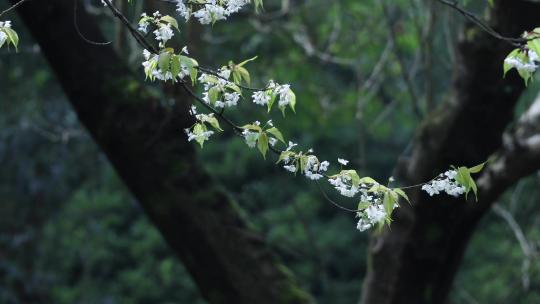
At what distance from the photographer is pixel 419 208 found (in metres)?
3.94

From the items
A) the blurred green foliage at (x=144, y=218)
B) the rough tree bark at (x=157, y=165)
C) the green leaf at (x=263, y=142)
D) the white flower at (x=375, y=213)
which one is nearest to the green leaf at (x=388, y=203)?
the white flower at (x=375, y=213)

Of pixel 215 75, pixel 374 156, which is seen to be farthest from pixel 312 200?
pixel 215 75

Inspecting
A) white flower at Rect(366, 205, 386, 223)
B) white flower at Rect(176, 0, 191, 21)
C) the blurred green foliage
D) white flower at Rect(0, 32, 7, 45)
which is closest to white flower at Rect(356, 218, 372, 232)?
white flower at Rect(366, 205, 386, 223)

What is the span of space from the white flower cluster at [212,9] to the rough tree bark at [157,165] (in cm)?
177

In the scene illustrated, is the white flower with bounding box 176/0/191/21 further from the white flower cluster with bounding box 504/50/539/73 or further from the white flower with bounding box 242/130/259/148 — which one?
the white flower cluster with bounding box 504/50/539/73

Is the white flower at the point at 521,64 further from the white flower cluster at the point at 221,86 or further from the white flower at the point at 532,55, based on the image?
the white flower cluster at the point at 221,86

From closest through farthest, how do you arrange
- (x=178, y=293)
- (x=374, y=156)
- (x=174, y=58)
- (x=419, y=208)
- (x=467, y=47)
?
1. (x=174, y=58)
2. (x=467, y=47)
3. (x=419, y=208)
4. (x=178, y=293)
5. (x=374, y=156)

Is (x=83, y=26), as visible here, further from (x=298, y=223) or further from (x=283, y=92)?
(x=298, y=223)

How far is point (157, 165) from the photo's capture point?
3789mm

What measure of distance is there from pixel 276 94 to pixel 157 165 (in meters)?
1.82

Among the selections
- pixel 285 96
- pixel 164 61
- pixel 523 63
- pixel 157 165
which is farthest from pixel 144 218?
pixel 523 63

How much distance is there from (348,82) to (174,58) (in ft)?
33.7

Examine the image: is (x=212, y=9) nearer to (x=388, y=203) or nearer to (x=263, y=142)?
(x=263, y=142)

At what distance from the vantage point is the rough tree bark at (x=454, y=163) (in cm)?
362
